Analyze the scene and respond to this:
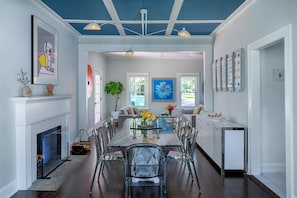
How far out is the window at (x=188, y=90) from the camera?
425 inches

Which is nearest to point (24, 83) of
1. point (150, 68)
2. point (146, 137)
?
point (146, 137)

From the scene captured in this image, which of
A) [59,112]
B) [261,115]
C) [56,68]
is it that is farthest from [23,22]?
[261,115]

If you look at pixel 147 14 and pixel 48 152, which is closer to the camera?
pixel 48 152

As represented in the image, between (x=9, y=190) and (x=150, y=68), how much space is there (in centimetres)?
820

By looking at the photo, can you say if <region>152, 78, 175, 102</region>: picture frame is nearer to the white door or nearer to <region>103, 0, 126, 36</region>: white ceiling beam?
the white door

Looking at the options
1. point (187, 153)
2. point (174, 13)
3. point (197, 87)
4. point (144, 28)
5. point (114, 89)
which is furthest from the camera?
point (197, 87)

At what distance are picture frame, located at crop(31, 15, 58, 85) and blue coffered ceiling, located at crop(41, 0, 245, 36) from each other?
381 millimetres

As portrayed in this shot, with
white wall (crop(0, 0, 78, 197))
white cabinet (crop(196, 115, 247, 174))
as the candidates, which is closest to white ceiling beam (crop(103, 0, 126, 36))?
white wall (crop(0, 0, 78, 197))

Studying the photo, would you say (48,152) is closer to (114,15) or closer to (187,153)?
(187,153)

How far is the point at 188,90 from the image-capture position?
1081 cm

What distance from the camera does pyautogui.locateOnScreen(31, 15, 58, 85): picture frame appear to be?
12.7 ft

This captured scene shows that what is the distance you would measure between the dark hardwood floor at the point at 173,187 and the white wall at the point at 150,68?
661cm

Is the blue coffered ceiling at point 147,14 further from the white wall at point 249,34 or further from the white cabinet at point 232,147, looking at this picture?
the white cabinet at point 232,147

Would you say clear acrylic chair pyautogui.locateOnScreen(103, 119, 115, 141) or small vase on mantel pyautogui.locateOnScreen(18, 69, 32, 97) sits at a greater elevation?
small vase on mantel pyautogui.locateOnScreen(18, 69, 32, 97)
